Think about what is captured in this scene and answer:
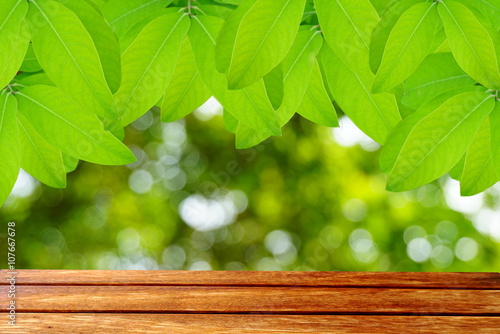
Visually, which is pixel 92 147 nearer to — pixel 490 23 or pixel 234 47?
pixel 234 47

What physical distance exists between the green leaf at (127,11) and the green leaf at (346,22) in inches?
11.7

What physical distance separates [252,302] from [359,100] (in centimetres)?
49

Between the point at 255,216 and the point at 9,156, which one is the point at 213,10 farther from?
the point at 255,216

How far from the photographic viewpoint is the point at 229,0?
92 cm

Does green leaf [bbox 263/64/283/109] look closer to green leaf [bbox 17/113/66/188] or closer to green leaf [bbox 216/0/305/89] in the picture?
green leaf [bbox 216/0/305/89]

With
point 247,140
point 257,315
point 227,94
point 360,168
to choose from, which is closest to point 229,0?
point 227,94

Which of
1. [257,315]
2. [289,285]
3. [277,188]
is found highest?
Result: [277,188]

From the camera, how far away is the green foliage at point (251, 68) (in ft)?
2.65

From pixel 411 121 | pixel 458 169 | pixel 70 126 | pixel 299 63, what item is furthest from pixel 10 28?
pixel 458 169

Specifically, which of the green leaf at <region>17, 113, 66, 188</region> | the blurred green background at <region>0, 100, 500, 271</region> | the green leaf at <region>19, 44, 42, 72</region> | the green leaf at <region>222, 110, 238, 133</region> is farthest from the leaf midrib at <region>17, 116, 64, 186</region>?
the blurred green background at <region>0, 100, 500, 271</region>

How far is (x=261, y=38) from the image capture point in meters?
0.79

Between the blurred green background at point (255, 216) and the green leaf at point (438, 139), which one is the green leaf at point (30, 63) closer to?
the green leaf at point (438, 139)

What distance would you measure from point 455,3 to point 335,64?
0.22m

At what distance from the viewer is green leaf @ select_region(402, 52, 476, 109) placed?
1.10 m
